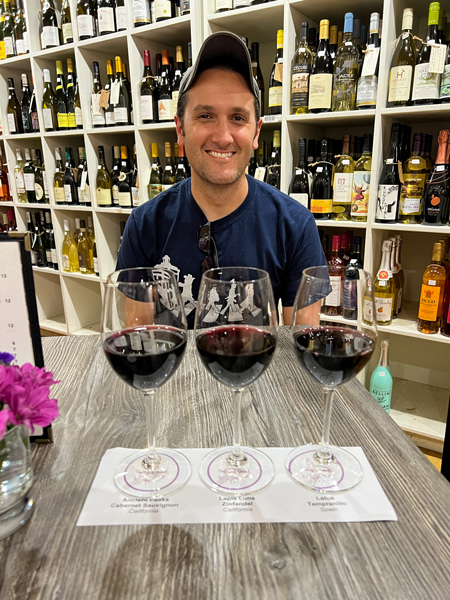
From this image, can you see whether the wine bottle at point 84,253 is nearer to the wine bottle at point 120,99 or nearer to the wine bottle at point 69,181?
the wine bottle at point 69,181

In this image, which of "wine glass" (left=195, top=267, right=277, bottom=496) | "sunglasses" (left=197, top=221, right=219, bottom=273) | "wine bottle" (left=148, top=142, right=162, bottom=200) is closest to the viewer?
"wine glass" (left=195, top=267, right=277, bottom=496)

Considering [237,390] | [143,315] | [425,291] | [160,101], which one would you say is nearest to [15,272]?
[143,315]

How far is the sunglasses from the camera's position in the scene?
129cm

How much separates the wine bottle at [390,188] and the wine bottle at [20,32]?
222cm

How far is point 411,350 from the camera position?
200 centimetres

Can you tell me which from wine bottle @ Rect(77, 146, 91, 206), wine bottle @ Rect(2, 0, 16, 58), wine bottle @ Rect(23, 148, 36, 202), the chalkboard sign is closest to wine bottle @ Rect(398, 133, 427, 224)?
the chalkboard sign

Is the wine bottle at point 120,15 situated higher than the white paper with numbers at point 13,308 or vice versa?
the wine bottle at point 120,15

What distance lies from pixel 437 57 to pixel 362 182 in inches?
18.5

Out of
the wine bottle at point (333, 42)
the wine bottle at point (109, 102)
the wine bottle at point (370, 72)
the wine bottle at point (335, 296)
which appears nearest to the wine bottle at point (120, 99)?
the wine bottle at point (109, 102)

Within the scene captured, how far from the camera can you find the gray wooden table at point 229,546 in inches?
13.7

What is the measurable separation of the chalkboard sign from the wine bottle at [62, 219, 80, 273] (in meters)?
2.31

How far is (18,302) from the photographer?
0.50 metres

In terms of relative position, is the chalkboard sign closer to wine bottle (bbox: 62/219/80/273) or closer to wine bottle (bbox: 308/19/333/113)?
wine bottle (bbox: 308/19/333/113)

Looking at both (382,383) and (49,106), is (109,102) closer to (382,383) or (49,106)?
(49,106)
